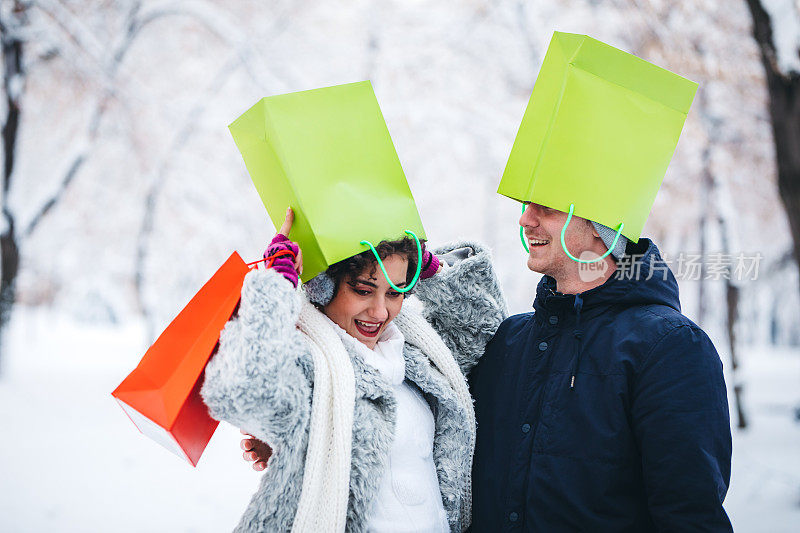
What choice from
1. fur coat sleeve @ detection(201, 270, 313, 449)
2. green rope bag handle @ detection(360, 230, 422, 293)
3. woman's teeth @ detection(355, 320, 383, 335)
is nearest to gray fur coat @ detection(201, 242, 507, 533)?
fur coat sleeve @ detection(201, 270, 313, 449)

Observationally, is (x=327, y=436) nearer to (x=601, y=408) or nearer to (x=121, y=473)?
(x=601, y=408)

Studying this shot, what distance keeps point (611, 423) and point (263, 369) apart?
34.5 inches

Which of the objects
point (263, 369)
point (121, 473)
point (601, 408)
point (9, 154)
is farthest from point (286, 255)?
point (9, 154)

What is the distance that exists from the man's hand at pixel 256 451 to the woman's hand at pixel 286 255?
0.53m

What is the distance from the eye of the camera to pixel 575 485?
5.11ft

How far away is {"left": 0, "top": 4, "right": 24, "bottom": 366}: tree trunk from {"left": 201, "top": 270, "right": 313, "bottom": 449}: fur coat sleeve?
23.4 feet

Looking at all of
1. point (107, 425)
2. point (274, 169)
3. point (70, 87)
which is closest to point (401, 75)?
point (70, 87)

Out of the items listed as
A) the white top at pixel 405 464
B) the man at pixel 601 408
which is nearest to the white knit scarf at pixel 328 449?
the white top at pixel 405 464

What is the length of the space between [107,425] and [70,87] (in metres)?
4.64

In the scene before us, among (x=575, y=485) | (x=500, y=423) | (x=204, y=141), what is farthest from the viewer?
(x=204, y=141)

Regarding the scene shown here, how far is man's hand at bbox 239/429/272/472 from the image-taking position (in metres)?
1.79

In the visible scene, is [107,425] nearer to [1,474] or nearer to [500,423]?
[1,474]

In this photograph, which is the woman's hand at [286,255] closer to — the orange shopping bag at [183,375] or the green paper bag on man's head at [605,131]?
the orange shopping bag at [183,375]

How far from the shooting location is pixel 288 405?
1.49 meters
